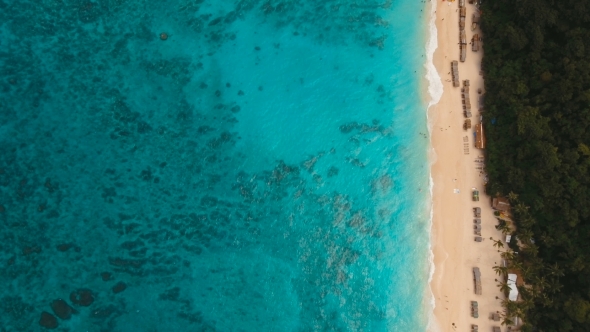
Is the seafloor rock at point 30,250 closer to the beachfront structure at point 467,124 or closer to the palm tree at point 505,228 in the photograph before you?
the beachfront structure at point 467,124

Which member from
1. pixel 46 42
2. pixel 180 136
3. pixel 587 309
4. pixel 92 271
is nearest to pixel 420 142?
pixel 587 309

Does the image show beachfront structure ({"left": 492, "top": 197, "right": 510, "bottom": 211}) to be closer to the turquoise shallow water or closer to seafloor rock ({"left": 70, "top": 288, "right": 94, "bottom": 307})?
the turquoise shallow water

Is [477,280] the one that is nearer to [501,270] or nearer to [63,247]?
[501,270]

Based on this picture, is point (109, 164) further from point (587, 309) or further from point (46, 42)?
point (587, 309)

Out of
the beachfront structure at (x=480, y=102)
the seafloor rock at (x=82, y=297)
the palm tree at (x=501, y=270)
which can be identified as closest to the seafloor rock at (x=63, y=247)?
the seafloor rock at (x=82, y=297)

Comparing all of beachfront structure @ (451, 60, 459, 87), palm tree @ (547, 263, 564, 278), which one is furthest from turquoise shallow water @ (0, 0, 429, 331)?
palm tree @ (547, 263, 564, 278)

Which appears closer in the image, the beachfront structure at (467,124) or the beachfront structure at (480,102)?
the beachfront structure at (467,124)

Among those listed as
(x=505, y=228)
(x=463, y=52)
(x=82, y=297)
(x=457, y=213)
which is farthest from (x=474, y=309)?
(x=82, y=297)

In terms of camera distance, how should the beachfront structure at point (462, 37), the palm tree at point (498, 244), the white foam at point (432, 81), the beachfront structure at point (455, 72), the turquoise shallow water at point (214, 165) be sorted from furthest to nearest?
the beachfront structure at point (462, 37) → the beachfront structure at point (455, 72) → the white foam at point (432, 81) → the turquoise shallow water at point (214, 165) → the palm tree at point (498, 244)
